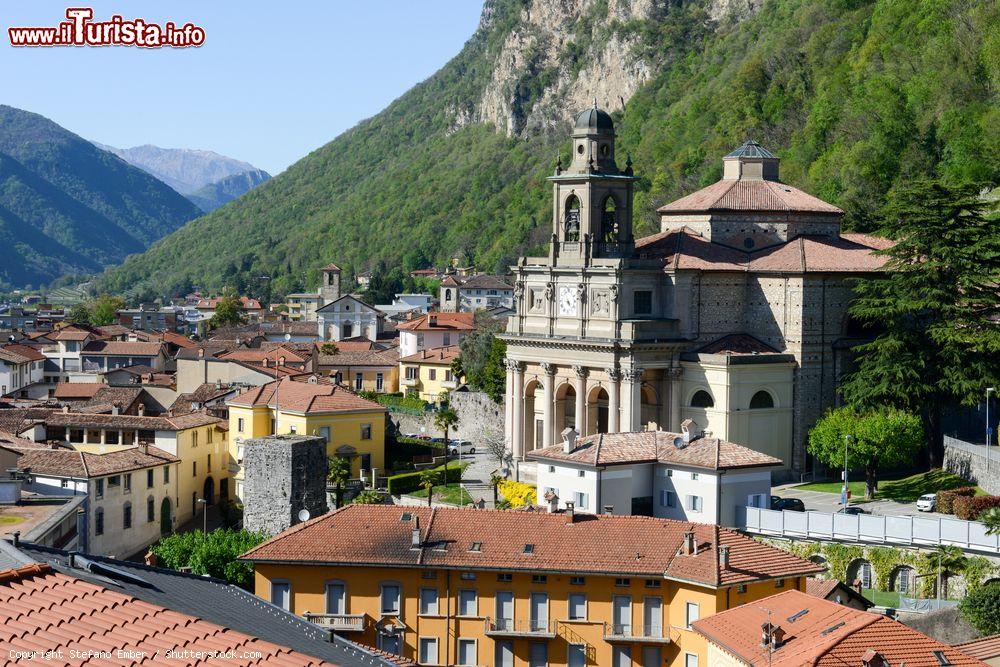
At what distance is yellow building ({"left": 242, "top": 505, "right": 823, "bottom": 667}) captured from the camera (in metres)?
49.1

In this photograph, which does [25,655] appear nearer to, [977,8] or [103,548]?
[103,548]

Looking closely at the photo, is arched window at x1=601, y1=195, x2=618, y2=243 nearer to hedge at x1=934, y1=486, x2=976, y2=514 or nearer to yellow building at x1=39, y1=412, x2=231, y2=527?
hedge at x1=934, y1=486, x2=976, y2=514

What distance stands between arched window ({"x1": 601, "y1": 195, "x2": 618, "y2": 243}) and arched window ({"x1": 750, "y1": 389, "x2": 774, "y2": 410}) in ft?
33.1

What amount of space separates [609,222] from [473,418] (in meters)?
20.2

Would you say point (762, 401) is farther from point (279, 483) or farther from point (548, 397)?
point (279, 483)

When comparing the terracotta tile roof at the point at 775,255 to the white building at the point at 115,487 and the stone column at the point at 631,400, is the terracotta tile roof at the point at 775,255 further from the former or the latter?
the white building at the point at 115,487

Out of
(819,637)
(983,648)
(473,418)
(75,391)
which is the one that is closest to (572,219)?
(473,418)

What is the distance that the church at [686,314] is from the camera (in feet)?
234

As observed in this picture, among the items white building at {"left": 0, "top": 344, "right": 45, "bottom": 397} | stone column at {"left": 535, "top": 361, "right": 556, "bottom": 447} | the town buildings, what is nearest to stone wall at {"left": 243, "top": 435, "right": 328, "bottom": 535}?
stone column at {"left": 535, "top": 361, "right": 556, "bottom": 447}

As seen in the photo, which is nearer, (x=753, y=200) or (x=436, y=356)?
(x=753, y=200)

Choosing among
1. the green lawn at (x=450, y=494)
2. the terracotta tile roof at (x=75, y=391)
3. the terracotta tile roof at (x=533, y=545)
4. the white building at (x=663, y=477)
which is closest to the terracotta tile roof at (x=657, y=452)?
the white building at (x=663, y=477)

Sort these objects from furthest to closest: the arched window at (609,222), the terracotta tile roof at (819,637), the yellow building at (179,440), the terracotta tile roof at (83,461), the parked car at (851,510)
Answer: the yellow building at (179,440), the arched window at (609,222), the terracotta tile roof at (83,461), the parked car at (851,510), the terracotta tile roof at (819,637)

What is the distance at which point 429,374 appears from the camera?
4350 inches

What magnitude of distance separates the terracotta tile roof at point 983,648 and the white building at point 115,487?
37.4 metres
